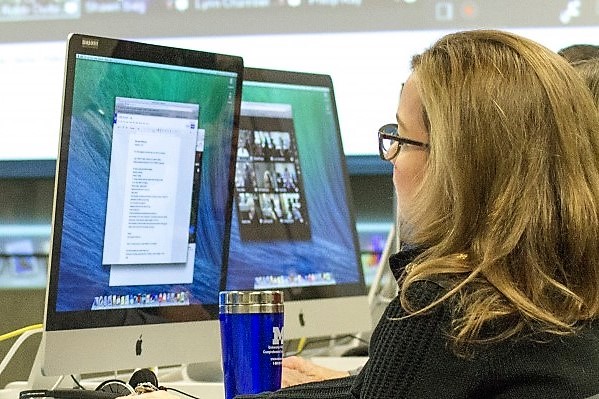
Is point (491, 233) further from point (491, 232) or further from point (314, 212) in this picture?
point (314, 212)

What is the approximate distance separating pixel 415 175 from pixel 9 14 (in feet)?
6.45

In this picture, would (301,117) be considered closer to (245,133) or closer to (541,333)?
(245,133)

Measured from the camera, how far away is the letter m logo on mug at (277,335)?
131cm

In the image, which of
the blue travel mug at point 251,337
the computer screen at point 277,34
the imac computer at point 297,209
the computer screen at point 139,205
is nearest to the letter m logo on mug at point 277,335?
the blue travel mug at point 251,337

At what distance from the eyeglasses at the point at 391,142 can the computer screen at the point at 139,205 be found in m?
0.36

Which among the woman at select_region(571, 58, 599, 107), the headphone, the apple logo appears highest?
the woman at select_region(571, 58, 599, 107)

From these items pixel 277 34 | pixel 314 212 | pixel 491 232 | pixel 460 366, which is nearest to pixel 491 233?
pixel 491 232

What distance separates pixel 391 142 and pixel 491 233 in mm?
250

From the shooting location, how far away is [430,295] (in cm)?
112

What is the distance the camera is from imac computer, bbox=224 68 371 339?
194cm

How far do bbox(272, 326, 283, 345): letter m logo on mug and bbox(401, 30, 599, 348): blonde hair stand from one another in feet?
0.67

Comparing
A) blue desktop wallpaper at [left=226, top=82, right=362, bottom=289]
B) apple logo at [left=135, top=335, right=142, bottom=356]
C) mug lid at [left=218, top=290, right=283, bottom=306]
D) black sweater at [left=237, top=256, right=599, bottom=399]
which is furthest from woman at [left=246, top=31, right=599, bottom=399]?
blue desktop wallpaper at [left=226, top=82, right=362, bottom=289]

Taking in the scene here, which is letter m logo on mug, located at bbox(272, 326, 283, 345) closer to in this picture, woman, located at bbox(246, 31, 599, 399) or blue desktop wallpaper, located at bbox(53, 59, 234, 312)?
woman, located at bbox(246, 31, 599, 399)

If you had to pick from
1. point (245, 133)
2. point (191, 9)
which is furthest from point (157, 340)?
point (191, 9)
